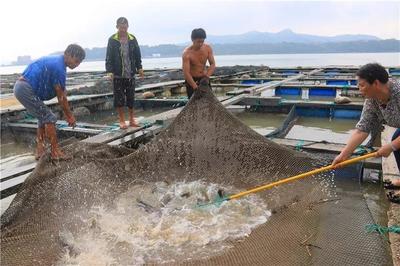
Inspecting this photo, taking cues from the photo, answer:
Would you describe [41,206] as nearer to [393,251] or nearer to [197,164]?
[197,164]

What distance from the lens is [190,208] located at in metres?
3.37

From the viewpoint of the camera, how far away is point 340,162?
9.39 feet

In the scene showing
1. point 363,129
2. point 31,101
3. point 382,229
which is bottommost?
point 382,229

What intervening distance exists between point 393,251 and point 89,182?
2.67 metres

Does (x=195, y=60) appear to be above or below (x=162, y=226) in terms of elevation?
above

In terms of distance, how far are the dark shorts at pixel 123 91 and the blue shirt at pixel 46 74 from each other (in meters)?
1.67

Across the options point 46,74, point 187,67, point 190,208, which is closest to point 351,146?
point 190,208

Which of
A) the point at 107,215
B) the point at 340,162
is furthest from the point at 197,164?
the point at 340,162

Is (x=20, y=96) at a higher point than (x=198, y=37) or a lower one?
lower

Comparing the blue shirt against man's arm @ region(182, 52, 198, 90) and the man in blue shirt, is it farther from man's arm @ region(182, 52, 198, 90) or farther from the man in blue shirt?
man's arm @ region(182, 52, 198, 90)

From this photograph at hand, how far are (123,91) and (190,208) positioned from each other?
290cm

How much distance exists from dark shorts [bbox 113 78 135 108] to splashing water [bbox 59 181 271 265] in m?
2.28

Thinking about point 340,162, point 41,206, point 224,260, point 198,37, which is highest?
point 198,37

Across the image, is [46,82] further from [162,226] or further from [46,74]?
[162,226]
